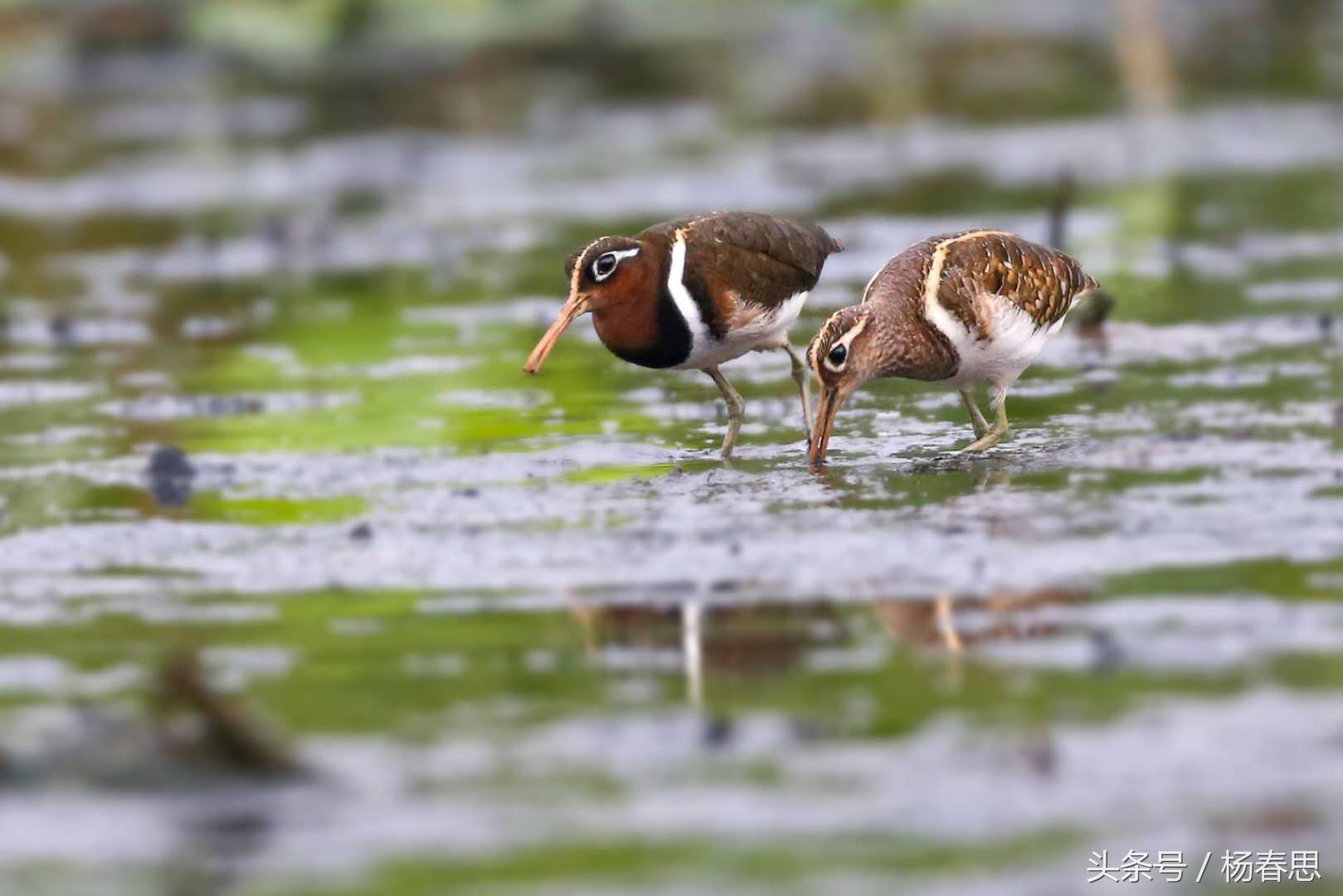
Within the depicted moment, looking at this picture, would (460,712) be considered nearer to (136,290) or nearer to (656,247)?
(656,247)

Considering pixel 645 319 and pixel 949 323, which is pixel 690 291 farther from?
pixel 949 323

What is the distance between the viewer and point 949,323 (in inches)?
393

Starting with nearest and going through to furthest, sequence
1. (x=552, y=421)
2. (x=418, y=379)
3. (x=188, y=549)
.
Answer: (x=188, y=549)
(x=552, y=421)
(x=418, y=379)

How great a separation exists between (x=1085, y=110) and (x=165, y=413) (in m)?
14.3

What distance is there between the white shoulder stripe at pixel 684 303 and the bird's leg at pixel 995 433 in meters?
1.20

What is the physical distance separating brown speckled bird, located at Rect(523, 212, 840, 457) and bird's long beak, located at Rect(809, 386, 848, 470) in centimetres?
69

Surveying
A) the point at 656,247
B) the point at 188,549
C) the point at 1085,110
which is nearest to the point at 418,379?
the point at 656,247

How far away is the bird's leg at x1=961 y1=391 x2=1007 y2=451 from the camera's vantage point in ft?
33.4

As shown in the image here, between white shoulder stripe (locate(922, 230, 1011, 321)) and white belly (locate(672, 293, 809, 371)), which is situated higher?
white shoulder stripe (locate(922, 230, 1011, 321))

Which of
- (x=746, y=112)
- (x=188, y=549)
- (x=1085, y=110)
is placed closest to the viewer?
(x=188, y=549)

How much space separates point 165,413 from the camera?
1241 cm

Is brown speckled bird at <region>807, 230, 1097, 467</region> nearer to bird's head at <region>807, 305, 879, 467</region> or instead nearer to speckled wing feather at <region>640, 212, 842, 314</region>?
bird's head at <region>807, 305, 879, 467</region>

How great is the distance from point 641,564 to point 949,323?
2.16 m

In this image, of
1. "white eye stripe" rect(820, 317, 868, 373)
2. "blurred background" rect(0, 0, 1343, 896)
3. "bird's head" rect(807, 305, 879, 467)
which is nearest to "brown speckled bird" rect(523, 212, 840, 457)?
"blurred background" rect(0, 0, 1343, 896)
